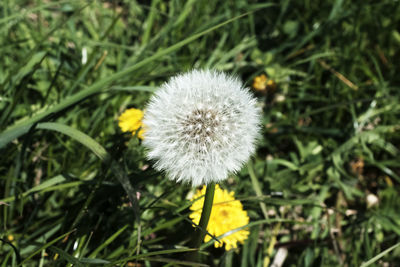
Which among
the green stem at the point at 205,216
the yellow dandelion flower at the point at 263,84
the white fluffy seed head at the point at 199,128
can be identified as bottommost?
the green stem at the point at 205,216

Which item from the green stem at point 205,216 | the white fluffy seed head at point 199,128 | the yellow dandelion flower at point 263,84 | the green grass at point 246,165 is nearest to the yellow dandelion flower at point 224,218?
the green grass at point 246,165

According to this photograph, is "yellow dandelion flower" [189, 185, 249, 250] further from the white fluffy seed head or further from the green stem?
the white fluffy seed head

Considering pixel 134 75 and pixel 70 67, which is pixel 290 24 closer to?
pixel 134 75

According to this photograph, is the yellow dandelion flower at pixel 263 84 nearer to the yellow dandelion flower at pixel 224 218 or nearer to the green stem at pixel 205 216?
the yellow dandelion flower at pixel 224 218

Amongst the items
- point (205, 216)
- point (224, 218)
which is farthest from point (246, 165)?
point (205, 216)

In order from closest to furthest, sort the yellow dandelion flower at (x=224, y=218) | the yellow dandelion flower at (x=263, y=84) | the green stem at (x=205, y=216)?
the green stem at (x=205, y=216)
the yellow dandelion flower at (x=224, y=218)
the yellow dandelion flower at (x=263, y=84)

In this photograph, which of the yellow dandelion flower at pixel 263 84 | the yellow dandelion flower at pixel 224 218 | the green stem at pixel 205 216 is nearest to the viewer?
the green stem at pixel 205 216

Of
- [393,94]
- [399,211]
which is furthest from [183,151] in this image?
[393,94]
